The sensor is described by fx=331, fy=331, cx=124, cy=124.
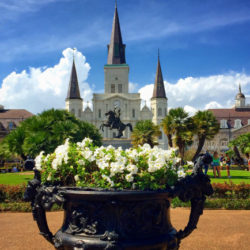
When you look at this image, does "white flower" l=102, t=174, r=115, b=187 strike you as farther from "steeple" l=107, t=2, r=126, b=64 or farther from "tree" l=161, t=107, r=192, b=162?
"steeple" l=107, t=2, r=126, b=64

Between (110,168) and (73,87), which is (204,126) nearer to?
(110,168)

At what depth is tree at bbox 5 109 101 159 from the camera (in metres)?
25.2

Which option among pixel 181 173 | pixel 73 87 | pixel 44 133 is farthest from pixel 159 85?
pixel 181 173

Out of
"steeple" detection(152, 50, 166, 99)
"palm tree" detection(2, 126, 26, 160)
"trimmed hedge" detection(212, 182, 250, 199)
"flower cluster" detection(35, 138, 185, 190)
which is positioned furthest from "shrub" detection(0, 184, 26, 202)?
"steeple" detection(152, 50, 166, 99)

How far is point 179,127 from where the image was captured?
2853cm

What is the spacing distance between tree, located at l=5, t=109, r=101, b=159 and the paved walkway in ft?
45.2

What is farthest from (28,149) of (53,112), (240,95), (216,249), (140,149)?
(240,95)

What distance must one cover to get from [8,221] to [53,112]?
2039cm

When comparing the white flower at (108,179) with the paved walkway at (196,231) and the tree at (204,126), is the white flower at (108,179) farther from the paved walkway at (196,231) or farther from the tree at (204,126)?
the tree at (204,126)

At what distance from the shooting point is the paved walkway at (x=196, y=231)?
691 cm

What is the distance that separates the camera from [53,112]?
2934 centimetres

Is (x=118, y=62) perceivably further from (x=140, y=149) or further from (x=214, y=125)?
(x=140, y=149)

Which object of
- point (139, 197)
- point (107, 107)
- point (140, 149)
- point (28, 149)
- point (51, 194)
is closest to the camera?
point (139, 197)

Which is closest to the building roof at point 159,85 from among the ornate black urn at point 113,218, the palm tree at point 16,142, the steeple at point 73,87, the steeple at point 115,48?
the steeple at point 115,48
